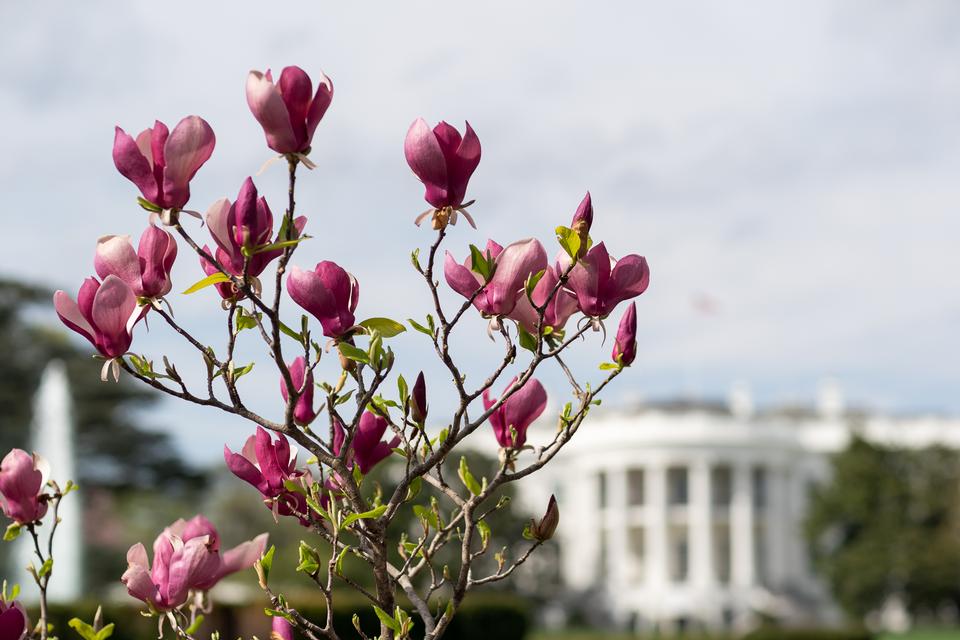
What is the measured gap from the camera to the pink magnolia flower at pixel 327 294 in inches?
77.0

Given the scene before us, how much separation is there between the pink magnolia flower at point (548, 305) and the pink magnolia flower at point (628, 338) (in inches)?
3.5

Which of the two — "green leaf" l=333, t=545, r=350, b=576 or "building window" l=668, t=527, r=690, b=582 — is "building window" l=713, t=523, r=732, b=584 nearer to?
"building window" l=668, t=527, r=690, b=582

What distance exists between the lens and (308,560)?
202 cm

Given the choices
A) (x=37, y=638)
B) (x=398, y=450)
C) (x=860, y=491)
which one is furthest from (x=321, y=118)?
(x=860, y=491)

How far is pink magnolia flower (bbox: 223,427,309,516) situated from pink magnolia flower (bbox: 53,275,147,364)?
265 mm

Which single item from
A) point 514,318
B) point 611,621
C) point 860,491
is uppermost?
point 514,318

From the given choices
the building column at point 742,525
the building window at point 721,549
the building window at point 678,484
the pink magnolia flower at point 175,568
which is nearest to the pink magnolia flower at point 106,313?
the pink magnolia flower at point 175,568

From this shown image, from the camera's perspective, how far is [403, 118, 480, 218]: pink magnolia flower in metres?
1.90

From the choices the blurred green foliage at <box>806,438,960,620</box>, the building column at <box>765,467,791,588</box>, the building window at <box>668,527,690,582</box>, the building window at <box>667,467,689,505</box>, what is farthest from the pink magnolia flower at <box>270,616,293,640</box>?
the building column at <box>765,467,791,588</box>

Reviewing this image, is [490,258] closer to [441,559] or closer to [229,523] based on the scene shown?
[441,559]

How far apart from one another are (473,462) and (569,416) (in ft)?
108

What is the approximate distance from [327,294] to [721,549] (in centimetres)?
5340

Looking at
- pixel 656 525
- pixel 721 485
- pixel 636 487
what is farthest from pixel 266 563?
pixel 721 485

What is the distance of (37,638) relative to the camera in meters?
2.39
